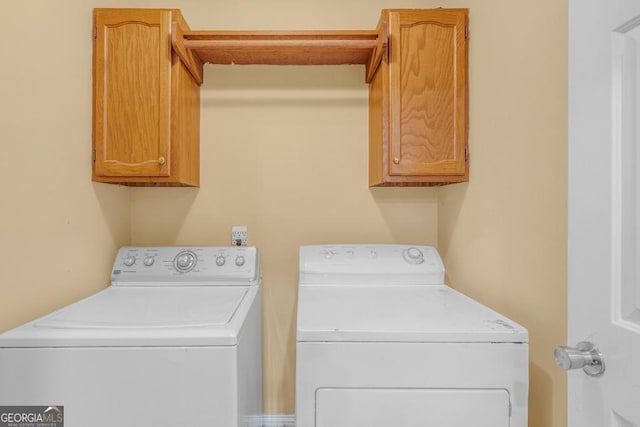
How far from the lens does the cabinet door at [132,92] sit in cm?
160

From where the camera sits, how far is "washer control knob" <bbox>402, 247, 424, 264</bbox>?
182 centimetres

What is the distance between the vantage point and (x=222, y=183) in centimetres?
202

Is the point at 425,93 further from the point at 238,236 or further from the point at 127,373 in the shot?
the point at 127,373

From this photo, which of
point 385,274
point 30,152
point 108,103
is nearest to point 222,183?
point 108,103

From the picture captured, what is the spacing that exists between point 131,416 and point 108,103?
133 cm

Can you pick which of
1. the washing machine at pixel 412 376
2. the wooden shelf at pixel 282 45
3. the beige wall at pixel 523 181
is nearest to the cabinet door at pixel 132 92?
the wooden shelf at pixel 282 45

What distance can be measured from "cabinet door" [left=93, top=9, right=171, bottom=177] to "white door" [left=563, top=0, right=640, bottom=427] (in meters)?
1.54

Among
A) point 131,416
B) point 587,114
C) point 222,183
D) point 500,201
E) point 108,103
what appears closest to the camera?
point 587,114

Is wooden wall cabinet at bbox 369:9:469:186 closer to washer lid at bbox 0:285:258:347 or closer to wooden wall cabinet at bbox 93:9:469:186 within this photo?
wooden wall cabinet at bbox 93:9:469:186

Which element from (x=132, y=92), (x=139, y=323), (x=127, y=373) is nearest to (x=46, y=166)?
(x=132, y=92)

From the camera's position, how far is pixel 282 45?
1699mm

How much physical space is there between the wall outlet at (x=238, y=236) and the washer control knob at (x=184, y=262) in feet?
0.87

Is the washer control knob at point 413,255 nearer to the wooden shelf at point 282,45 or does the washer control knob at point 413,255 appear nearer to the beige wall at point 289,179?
Result: the beige wall at point 289,179

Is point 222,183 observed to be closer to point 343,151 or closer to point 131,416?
point 343,151
